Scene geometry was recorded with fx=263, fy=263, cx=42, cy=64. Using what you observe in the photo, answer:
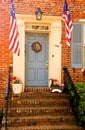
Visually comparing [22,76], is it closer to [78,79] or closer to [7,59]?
[7,59]

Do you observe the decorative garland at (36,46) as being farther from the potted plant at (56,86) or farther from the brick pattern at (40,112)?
the brick pattern at (40,112)

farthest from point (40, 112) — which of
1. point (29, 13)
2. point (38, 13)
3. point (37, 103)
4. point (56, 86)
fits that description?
point (29, 13)

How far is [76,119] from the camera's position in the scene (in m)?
7.29

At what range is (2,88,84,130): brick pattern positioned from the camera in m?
7.13

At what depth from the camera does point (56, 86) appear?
854 centimetres

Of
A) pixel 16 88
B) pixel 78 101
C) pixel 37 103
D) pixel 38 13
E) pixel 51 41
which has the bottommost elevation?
pixel 37 103

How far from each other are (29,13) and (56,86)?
2.55 meters

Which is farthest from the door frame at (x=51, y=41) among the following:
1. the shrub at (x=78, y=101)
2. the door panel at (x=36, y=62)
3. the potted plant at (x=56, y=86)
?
the shrub at (x=78, y=101)

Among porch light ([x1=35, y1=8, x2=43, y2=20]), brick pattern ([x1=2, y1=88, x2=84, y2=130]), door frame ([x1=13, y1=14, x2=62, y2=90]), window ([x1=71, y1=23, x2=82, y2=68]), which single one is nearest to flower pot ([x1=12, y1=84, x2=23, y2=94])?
brick pattern ([x1=2, y1=88, x2=84, y2=130])

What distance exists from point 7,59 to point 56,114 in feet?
7.94

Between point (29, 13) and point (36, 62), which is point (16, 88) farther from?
point (29, 13)

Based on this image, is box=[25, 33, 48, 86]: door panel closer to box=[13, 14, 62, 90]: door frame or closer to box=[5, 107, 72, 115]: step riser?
box=[13, 14, 62, 90]: door frame

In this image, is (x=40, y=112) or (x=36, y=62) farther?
(x=36, y=62)

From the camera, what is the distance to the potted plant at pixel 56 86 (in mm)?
8469
